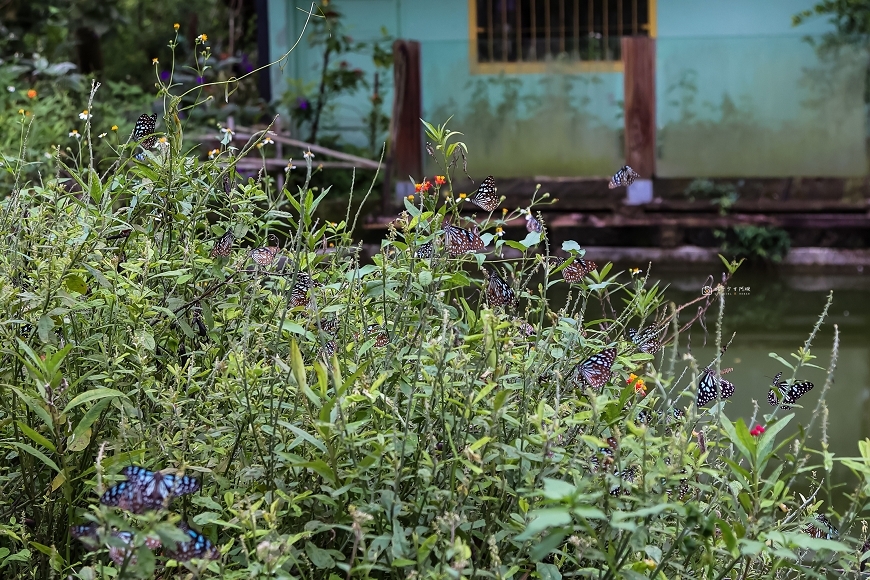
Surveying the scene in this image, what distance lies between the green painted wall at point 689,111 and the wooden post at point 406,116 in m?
0.18

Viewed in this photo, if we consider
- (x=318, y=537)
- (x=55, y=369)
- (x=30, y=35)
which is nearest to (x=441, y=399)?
(x=318, y=537)

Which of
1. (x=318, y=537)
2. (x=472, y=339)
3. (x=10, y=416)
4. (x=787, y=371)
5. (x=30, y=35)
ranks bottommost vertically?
(x=787, y=371)

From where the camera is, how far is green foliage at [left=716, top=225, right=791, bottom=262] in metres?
7.39

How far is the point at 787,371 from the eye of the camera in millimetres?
4801

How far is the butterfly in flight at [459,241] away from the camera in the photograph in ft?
5.93

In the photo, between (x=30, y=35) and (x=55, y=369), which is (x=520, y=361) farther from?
(x=30, y=35)

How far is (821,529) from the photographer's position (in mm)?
1747

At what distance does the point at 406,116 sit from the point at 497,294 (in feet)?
22.0

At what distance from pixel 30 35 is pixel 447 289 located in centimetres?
952

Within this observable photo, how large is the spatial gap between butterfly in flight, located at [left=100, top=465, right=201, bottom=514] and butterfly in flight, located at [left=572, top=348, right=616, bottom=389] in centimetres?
70

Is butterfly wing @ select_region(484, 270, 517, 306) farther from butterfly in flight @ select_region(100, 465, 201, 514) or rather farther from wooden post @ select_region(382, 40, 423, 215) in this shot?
wooden post @ select_region(382, 40, 423, 215)

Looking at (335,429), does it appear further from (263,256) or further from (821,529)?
(821,529)

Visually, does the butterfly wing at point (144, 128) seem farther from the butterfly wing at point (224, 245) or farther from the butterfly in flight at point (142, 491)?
the butterfly in flight at point (142, 491)

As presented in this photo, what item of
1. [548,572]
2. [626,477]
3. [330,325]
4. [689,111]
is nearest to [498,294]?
[330,325]
